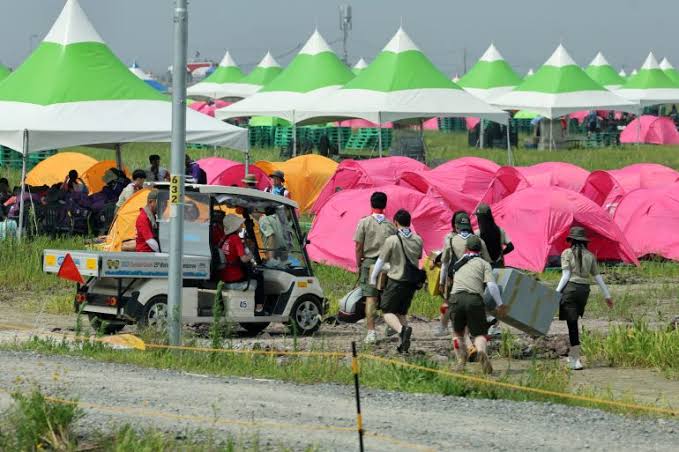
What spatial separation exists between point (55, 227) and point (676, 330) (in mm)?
10974

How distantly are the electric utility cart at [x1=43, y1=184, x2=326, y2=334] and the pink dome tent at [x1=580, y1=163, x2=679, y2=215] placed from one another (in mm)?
9415

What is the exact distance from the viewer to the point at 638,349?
44.8 ft

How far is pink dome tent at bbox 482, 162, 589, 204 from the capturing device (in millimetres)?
23734

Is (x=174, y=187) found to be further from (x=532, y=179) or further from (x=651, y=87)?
(x=651, y=87)

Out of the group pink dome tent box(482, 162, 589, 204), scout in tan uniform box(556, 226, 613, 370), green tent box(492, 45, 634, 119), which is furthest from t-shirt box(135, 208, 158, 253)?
green tent box(492, 45, 634, 119)

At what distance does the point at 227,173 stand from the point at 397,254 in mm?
13444

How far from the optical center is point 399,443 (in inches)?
343

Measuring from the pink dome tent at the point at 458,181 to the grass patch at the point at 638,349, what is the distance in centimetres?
910

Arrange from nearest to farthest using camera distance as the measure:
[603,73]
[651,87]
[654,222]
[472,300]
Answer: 1. [472,300]
2. [654,222]
3. [651,87]
4. [603,73]

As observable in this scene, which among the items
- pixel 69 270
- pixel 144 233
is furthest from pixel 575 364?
pixel 69 270

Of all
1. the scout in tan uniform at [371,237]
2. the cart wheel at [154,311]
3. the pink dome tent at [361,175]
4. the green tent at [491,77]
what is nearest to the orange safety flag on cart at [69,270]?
the cart wheel at [154,311]

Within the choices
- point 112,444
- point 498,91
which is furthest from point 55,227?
point 498,91

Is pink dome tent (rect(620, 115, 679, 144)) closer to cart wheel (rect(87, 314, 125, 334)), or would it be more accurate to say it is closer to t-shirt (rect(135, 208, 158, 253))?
t-shirt (rect(135, 208, 158, 253))

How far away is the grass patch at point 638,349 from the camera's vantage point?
44.1 ft
